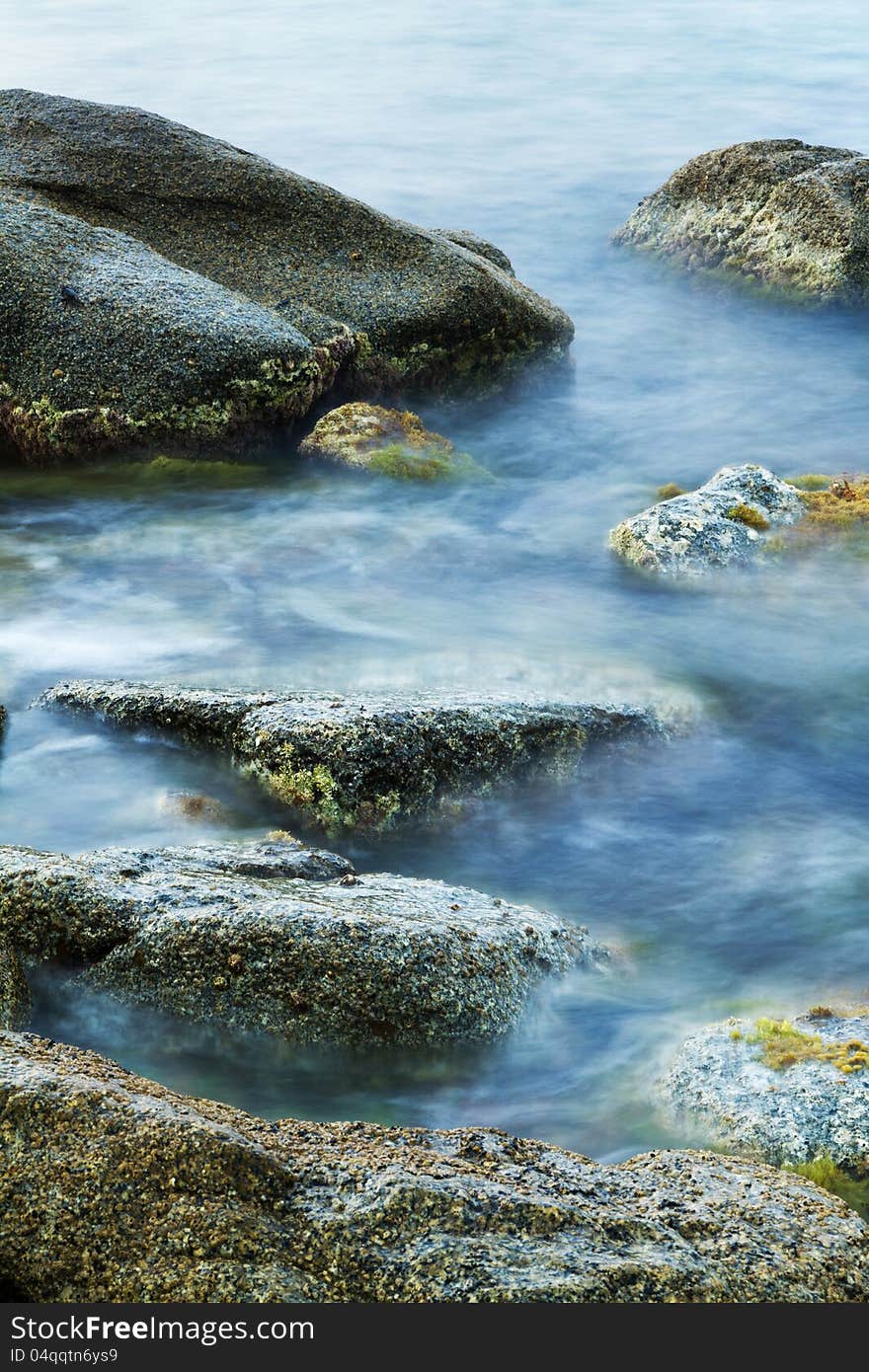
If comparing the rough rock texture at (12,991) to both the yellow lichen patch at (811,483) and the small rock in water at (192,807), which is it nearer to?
the small rock in water at (192,807)

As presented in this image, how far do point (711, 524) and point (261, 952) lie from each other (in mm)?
5966

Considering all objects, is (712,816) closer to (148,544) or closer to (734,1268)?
(734,1268)

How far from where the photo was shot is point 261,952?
5.03 metres

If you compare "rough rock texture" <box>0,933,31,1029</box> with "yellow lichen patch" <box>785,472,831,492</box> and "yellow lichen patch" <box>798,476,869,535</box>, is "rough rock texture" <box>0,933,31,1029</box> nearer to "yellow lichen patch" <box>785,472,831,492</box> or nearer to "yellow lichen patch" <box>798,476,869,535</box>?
"yellow lichen patch" <box>798,476,869,535</box>

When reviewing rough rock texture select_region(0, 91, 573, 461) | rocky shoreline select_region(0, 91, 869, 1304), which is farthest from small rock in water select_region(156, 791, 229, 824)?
rough rock texture select_region(0, 91, 573, 461)

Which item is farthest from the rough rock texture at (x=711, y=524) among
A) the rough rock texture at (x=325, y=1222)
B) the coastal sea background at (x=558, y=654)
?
the rough rock texture at (x=325, y=1222)

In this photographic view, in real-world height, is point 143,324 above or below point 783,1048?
above

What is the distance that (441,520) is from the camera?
1080cm

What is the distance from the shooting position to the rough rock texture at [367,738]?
256 inches

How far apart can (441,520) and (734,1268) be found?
25.5 feet

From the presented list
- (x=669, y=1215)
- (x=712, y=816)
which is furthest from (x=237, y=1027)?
(x=712, y=816)

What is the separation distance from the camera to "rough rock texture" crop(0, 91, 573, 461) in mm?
10672

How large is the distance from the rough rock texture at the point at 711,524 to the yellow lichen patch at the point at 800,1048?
485 cm

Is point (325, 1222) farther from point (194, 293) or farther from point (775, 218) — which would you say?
point (775, 218)
